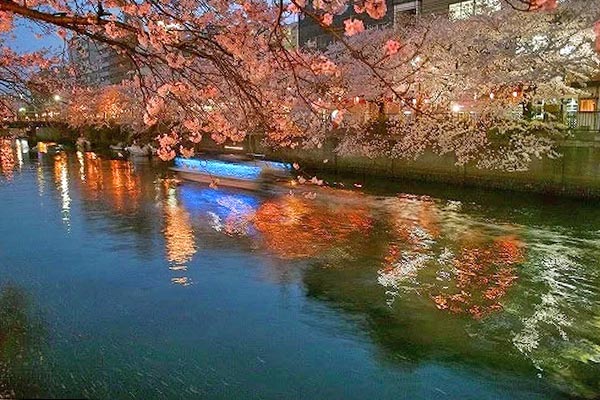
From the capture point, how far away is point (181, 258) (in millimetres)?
12555

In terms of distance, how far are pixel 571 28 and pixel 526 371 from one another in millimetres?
18869

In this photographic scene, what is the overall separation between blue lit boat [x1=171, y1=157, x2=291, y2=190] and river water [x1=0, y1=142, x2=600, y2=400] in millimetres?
7037

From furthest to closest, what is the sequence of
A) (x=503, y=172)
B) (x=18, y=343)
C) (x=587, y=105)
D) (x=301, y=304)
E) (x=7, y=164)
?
(x=7, y=164), (x=587, y=105), (x=503, y=172), (x=301, y=304), (x=18, y=343)

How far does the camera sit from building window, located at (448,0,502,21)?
23.5 meters

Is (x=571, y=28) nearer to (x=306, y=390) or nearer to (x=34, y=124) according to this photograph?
(x=306, y=390)

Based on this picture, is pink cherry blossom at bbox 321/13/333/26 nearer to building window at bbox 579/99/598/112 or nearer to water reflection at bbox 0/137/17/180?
building window at bbox 579/99/598/112

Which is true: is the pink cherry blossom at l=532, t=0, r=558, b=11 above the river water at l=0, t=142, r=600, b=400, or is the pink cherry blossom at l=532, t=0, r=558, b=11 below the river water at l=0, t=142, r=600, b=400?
above

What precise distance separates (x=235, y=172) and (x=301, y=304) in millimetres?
18387

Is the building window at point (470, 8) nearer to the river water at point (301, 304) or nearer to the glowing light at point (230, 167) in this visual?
the river water at point (301, 304)

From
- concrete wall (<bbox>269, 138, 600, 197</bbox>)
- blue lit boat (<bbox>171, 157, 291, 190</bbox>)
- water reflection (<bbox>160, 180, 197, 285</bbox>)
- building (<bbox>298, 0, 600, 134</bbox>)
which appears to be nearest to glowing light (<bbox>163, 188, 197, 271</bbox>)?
water reflection (<bbox>160, 180, 197, 285</bbox>)

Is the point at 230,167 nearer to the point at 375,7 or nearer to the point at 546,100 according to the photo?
the point at 546,100

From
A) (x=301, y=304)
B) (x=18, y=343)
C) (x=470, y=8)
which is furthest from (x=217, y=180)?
(x=18, y=343)

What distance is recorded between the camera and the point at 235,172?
89.7 feet

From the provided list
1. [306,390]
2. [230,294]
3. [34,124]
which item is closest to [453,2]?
[230,294]
